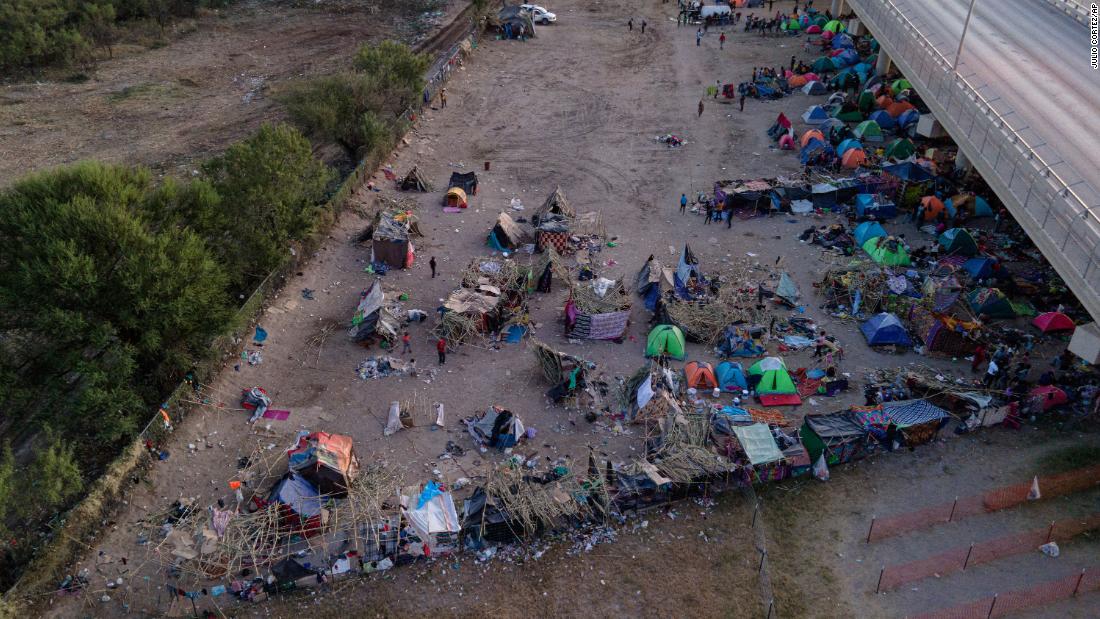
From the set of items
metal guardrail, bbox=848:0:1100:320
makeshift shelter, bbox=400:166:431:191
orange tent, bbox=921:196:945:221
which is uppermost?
metal guardrail, bbox=848:0:1100:320

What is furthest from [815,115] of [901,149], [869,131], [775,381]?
[775,381]

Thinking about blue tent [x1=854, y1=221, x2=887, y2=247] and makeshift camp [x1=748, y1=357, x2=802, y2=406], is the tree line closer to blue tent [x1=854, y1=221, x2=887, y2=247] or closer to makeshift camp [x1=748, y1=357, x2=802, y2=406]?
makeshift camp [x1=748, y1=357, x2=802, y2=406]

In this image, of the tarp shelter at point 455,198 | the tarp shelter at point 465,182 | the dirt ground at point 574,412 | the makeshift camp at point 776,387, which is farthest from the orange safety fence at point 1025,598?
the tarp shelter at point 465,182

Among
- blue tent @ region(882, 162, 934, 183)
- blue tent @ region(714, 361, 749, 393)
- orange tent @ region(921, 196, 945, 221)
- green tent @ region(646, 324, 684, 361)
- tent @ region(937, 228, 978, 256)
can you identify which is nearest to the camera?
blue tent @ region(714, 361, 749, 393)

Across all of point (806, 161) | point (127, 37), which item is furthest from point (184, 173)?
point (806, 161)

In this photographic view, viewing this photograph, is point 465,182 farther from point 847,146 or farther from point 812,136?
point 847,146

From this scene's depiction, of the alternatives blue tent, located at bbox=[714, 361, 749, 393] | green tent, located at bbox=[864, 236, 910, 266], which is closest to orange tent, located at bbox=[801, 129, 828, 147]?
green tent, located at bbox=[864, 236, 910, 266]

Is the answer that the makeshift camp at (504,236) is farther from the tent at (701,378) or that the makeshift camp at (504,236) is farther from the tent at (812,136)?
the tent at (812,136)
